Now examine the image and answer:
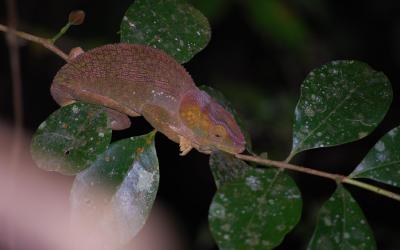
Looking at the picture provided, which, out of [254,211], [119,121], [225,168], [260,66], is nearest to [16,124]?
[119,121]

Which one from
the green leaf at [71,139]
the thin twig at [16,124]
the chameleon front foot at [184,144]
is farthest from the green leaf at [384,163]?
the thin twig at [16,124]

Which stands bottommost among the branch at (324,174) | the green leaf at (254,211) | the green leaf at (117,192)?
the green leaf at (117,192)

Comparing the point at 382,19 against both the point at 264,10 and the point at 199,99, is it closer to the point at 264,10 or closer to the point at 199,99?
the point at 264,10

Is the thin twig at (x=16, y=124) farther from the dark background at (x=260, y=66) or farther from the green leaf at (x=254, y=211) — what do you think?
the dark background at (x=260, y=66)

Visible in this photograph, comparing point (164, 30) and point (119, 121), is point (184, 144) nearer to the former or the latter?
point (119, 121)

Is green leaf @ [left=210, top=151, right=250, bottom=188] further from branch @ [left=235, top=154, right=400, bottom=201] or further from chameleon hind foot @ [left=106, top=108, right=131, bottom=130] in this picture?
chameleon hind foot @ [left=106, top=108, right=131, bottom=130]

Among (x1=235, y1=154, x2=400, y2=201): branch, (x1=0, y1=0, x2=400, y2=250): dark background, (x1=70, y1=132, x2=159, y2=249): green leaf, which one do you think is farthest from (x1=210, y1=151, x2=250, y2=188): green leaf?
(x1=0, y1=0, x2=400, y2=250): dark background
